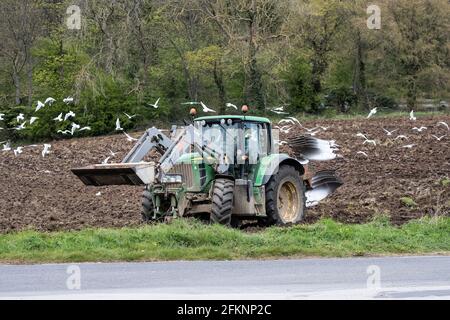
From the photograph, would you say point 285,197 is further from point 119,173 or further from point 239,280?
point 239,280

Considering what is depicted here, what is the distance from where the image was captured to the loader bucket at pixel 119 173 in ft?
56.9

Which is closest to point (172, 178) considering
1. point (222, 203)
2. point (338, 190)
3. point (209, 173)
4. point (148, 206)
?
point (209, 173)

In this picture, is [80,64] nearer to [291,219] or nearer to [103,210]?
[103,210]

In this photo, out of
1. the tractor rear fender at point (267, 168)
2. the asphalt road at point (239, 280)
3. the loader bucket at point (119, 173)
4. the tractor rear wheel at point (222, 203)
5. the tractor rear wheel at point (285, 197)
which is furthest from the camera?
the tractor rear wheel at point (285, 197)

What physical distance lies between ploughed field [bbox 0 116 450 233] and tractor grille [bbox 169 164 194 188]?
75.3 inches

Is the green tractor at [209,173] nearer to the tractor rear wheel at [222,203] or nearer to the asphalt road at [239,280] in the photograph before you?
the tractor rear wheel at [222,203]

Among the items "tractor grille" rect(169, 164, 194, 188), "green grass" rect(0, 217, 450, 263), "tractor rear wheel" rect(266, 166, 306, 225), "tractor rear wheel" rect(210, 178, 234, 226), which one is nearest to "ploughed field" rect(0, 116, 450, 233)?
"tractor rear wheel" rect(266, 166, 306, 225)

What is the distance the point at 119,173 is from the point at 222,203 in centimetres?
210

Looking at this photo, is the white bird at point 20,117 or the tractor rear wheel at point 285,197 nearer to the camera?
the tractor rear wheel at point 285,197

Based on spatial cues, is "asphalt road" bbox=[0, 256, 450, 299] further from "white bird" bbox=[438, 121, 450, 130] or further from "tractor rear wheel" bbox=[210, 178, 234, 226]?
"white bird" bbox=[438, 121, 450, 130]

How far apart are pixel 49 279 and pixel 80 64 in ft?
148

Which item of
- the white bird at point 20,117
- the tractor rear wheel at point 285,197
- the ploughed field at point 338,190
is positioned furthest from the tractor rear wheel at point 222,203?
the white bird at point 20,117

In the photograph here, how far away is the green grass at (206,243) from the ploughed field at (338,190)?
2.79 metres

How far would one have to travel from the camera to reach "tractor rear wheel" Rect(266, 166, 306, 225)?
1873 cm
